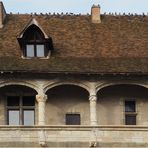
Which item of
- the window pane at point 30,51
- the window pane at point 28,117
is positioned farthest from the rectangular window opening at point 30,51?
the window pane at point 28,117

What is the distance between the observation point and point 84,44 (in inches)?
1350

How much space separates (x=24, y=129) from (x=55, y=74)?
2.41m

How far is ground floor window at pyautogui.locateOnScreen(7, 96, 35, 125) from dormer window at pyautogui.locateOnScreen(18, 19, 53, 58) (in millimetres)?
1721

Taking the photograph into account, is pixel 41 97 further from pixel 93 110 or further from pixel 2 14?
pixel 2 14

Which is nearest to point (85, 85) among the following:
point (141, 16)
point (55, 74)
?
point (55, 74)

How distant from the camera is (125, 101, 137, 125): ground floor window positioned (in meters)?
32.7

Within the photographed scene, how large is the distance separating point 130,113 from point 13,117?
458 cm

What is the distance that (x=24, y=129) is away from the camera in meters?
30.8

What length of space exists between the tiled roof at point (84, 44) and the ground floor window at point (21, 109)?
5.15ft

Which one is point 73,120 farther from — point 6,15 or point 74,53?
point 6,15

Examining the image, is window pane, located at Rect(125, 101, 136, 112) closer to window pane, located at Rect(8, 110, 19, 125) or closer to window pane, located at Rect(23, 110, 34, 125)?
window pane, located at Rect(23, 110, 34, 125)

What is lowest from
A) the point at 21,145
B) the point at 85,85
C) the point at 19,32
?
the point at 21,145

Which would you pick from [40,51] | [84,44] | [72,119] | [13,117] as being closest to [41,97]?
[13,117]

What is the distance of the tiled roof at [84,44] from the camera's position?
104ft
